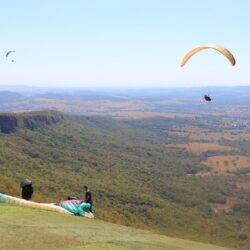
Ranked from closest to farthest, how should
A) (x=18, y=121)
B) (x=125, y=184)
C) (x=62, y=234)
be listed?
(x=62, y=234)
(x=125, y=184)
(x=18, y=121)

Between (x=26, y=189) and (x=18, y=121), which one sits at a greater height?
(x=26, y=189)

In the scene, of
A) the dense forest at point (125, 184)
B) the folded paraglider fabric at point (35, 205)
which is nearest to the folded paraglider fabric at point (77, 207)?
the folded paraglider fabric at point (35, 205)

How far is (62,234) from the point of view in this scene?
21.7m

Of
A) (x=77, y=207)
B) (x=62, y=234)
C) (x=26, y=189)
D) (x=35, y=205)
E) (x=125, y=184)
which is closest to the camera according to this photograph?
(x=62, y=234)

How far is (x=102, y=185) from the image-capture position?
121 metres

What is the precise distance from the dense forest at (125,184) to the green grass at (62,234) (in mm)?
18092

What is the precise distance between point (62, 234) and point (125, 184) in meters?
115

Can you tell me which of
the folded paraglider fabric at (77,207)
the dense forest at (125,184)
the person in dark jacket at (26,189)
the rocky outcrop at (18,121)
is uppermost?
the person in dark jacket at (26,189)

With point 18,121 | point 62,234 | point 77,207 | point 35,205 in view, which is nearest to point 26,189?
point 35,205

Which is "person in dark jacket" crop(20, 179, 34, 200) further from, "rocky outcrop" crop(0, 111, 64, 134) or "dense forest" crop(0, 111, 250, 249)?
"rocky outcrop" crop(0, 111, 64, 134)

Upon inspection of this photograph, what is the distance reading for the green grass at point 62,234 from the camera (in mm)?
19531

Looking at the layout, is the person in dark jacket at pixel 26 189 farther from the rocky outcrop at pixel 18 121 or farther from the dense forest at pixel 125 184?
the rocky outcrop at pixel 18 121

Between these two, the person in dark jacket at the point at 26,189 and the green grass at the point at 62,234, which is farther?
A: the person in dark jacket at the point at 26,189

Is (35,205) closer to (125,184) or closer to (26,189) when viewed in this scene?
(26,189)
